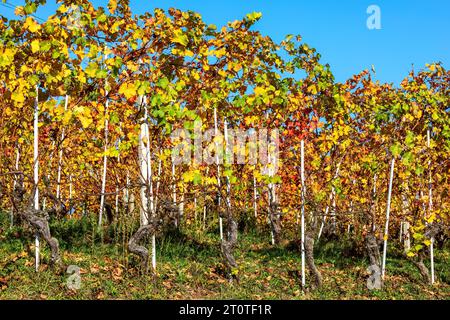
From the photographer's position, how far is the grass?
6777mm

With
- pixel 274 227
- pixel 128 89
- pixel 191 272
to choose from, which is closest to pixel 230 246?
pixel 191 272

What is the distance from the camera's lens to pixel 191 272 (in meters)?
7.99

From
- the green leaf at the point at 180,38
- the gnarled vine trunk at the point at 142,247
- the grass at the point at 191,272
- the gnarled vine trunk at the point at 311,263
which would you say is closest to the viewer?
the grass at the point at 191,272

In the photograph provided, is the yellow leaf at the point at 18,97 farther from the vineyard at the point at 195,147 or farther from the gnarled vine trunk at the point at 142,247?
the gnarled vine trunk at the point at 142,247

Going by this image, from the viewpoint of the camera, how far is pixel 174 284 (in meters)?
7.36

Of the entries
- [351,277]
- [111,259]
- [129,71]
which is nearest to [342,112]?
[351,277]

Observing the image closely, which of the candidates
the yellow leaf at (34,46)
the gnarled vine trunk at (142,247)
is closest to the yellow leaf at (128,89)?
the yellow leaf at (34,46)

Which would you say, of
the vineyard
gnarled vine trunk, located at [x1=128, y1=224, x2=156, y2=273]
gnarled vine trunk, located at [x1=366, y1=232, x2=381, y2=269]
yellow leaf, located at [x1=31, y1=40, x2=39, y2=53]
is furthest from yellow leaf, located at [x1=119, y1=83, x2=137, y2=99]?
gnarled vine trunk, located at [x1=366, y1=232, x2=381, y2=269]

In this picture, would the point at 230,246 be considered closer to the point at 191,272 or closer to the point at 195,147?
the point at 191,272

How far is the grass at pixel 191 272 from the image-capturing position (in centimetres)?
678

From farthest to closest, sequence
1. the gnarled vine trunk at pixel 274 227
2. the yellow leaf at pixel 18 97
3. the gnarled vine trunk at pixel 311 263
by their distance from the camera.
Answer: the gnarled vine trunk at pixel 274 227 < the gnarled vine trunk at pixel 311 263 < the yellow leaf at pixel 18 97

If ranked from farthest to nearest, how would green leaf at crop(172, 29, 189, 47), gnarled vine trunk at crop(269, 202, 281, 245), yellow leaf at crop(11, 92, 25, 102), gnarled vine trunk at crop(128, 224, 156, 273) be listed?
gnarled vine trunk at crop(269, 202, 281, 245) → gnarled vine trunk at crop(128, 224, 156, 273) → green leaf at crop(172, 29, 189, 47) → yellow leaf at crop(11, 92, 25, 102)

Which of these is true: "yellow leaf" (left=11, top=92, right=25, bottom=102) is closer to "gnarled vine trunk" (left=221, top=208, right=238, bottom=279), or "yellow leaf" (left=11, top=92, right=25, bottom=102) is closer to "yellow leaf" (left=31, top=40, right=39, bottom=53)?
"yellow leaf" (left=31, top=40, right=39, bottom=53)

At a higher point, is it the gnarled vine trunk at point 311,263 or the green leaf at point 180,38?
the green leaf at point 180,38
